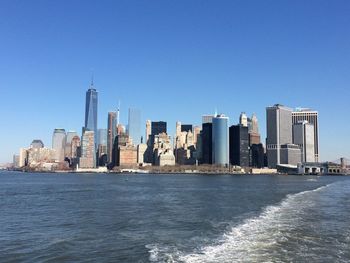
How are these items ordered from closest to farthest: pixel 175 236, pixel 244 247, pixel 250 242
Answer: pixel 244 247, pixel 250 242, pixel 175 236

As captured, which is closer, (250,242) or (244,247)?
(244,247)

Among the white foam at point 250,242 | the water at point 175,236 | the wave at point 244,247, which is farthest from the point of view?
the water at point 175,236

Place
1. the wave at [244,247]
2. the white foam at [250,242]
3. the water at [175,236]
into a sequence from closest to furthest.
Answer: the wave at [244,247], the white foam at [250,242], the water at [175,236]

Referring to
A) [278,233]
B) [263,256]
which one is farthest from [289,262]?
[278,233]

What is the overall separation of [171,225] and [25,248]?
12.5 meters

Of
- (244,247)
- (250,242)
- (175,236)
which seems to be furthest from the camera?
(175,236)

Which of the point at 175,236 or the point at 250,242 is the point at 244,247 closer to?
the point at 250,242

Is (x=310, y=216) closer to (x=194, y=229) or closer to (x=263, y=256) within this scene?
(x=194, y=229)

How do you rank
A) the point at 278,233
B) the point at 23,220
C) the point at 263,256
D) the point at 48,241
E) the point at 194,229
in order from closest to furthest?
1. the point at 263,256
2. the point at 48,241
3. the point at 278,233
4. the point at 194,229
5. the point at 23,220

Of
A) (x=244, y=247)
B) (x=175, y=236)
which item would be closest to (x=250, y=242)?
(x=244, y=247)

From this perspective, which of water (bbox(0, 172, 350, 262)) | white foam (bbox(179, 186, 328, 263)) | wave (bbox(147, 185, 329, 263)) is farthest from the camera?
water (bbox(0, 172, 350, 262))

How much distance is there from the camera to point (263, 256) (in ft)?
77.9

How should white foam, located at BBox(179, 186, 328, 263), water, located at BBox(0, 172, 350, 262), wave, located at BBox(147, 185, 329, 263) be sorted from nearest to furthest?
wave, located at BBox(147, 185, 329, 263), white foam, located at BBox(179, 186, 328, 263), water, located at BBox(0, 172, 350, 262)

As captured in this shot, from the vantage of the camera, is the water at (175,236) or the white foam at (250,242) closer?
the white foam at (250,242)
